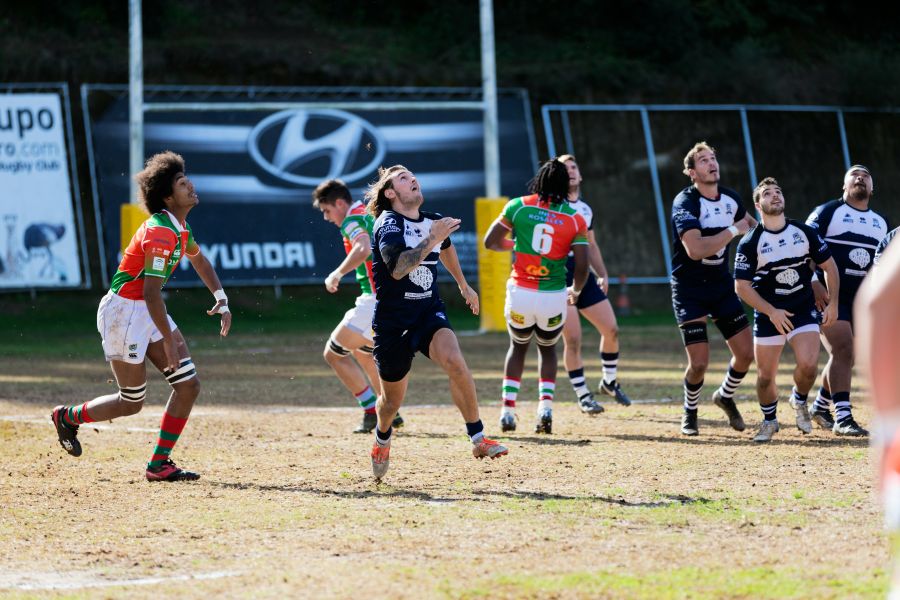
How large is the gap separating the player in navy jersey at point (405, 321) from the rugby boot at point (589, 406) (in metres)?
3.92

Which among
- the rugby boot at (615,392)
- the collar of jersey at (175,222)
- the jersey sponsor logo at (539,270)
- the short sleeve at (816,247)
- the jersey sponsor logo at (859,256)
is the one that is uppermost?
the collar of jersey at (175,222)

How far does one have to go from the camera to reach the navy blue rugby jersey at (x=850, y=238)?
10.3 m

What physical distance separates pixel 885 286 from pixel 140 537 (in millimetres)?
5347

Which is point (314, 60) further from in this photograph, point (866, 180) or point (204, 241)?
point (866, 180)

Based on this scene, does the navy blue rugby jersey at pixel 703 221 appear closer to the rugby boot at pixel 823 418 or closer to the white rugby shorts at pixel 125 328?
the rugby boot at pixel 823 418

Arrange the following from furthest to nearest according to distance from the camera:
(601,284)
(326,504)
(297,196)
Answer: (297,196), (601,284), (326,504)

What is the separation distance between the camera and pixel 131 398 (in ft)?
28.8

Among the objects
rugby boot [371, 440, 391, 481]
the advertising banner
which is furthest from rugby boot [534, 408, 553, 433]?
the advertising banner

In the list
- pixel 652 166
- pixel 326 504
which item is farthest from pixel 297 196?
pixel 326 504

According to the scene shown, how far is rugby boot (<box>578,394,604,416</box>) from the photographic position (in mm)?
12148

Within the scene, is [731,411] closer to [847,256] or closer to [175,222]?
[847,256]

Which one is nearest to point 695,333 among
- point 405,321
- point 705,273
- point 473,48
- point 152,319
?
point 705,273

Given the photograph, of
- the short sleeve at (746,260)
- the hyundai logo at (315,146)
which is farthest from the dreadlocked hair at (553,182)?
the hyundai logo at (315,146)

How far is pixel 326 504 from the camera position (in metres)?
7.70
